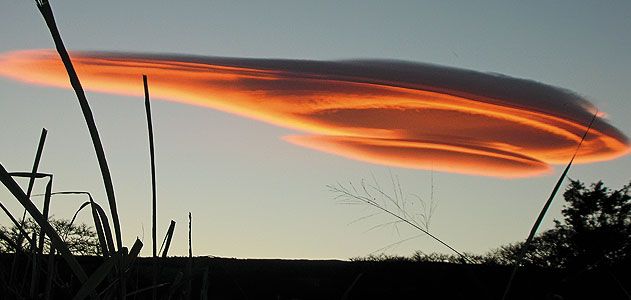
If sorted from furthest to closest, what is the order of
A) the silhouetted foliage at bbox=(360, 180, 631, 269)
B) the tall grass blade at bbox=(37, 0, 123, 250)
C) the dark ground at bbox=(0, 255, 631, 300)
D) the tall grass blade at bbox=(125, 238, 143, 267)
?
the silhouetted foliage at bbox=(360, 180, 631, 269) → the dark ground at bbox=(0, 255, 631, 300) → the tall grass blade at bbox=(125, 238, 143, 267) → the tall grass blade at bbox=(37, 0, 123, 250)

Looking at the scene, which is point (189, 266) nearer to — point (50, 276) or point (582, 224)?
Answer: point (50, 276)

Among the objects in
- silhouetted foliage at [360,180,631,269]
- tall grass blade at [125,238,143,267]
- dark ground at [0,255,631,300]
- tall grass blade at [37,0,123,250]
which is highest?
silhouetted foliage at [360,180,631,269]

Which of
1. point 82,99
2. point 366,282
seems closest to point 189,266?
point 82,99

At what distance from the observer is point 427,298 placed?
24.8m

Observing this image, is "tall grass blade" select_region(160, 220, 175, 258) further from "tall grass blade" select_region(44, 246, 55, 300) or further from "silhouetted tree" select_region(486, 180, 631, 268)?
"silhouetted tree" select_region(486, 180, 631, 268)

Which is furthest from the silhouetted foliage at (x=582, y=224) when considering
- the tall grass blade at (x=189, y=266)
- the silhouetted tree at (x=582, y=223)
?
the tall grass blade at (x=189, y=266)

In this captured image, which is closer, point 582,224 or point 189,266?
point 189,266

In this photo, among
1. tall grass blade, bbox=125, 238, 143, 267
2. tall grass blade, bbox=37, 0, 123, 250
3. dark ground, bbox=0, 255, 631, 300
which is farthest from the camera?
dark ground, bbox=0, 255, 631, 300

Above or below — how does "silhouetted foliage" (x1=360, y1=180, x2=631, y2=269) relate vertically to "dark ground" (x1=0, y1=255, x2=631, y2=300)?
above

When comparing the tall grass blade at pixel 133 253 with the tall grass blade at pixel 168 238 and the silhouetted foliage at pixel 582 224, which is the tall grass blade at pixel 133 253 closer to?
the tall grass blade at pixel 168 238

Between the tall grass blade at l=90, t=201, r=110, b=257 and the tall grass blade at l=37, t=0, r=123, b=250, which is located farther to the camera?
the tall grass blade at l=90, t=201, r=110, b=257

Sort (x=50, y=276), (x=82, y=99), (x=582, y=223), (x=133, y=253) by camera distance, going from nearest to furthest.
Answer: (x=82, y=99) → (x=133, y=253) → (x=50, y=276) → (x=582, y=223)

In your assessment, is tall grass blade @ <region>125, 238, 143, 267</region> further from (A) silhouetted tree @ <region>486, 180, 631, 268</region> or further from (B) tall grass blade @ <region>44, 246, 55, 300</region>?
(A) silhouetted tree @ <region>486, 180, 631, 268</region>

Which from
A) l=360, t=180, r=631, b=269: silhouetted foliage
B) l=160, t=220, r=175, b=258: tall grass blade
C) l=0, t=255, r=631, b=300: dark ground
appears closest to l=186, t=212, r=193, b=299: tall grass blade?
l=160, t=220, r=175, b=258: tall grass blade
